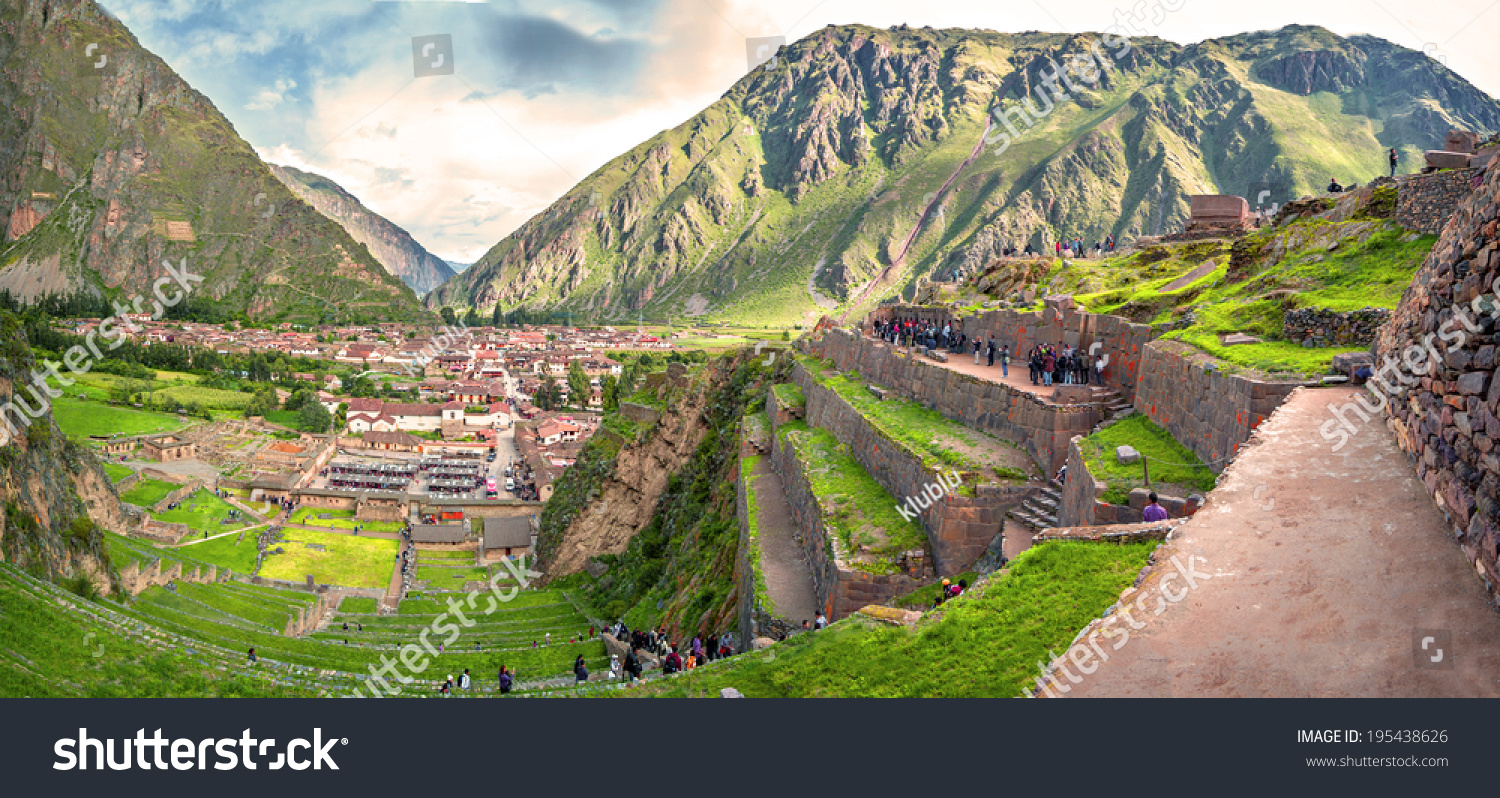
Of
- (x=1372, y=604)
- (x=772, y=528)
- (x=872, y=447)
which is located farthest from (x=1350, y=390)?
(x=772, y=528)

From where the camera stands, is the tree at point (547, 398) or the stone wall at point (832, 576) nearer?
the stone wall at point (832, 576)

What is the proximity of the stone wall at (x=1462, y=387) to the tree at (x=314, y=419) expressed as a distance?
353 feet

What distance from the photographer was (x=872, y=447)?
69.6 feet

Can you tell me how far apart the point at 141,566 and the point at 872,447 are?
1598 inches

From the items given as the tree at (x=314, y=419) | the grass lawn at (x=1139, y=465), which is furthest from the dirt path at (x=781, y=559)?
the tree at (x=314, y=419)

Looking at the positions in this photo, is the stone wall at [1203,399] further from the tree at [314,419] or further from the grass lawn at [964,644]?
the tree at [314,419]

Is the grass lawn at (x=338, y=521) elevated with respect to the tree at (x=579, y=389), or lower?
lower

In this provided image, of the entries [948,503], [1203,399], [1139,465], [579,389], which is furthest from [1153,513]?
[579,389]

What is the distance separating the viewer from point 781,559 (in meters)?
19.6

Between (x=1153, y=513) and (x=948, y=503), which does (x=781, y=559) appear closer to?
(x=948, y=503)

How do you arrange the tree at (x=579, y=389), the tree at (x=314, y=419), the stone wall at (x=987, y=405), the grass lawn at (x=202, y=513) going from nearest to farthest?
the stone wall at (x=987, y=405) → the grass lawn at (x=202, y=513) → the tree at (x=314, y=419) → the tree at (x=579, y=389)

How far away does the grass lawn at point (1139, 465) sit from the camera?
12.6m

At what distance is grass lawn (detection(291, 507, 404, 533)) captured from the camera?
63781 millimetres

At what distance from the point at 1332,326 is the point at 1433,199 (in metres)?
6.57
